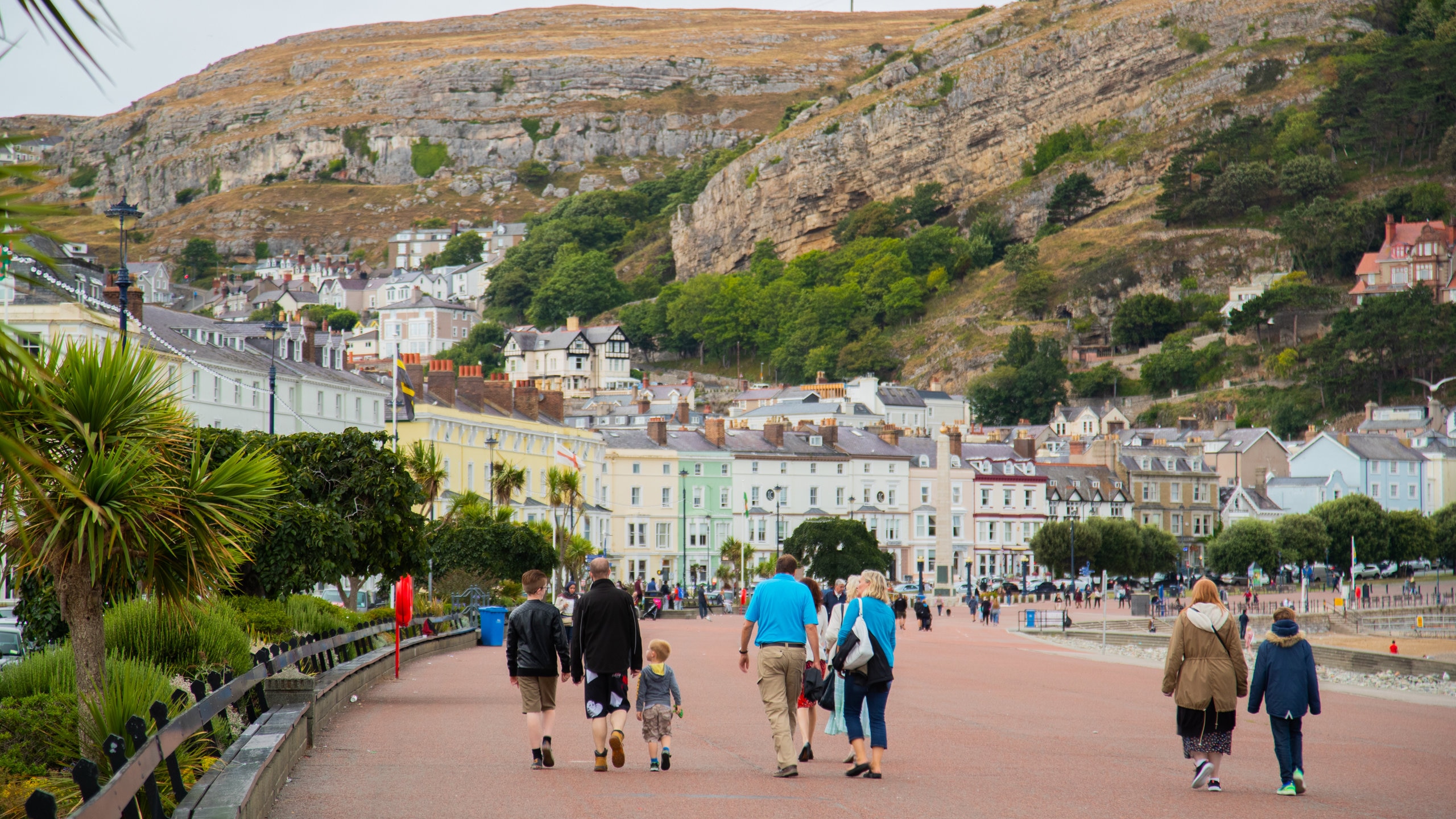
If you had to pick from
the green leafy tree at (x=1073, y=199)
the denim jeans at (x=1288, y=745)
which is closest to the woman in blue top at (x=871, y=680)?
the denim jeans at (x=1288, y=745)

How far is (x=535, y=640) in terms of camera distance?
41.2 feet

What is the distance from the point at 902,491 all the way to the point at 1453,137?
85842mm

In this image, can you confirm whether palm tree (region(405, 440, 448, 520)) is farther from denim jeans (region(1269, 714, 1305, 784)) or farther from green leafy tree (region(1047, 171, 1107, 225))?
green leafy tree (region(1047, 171, 1107, 225))

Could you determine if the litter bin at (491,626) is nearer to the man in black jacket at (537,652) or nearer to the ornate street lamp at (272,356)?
the ornate street lamp at (272,356)

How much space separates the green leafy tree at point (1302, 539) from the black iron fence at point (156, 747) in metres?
79.7

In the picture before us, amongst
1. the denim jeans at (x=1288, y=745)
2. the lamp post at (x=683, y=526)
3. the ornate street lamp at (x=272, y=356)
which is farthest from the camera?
the lamp post at (x=683, y=526)

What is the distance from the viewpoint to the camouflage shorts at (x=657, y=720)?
487 inches

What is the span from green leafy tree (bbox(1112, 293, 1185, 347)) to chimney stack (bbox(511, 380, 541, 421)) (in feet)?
249

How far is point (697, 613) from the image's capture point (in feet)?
197

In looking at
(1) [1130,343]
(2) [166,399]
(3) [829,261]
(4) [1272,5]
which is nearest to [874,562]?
(2) [166,399]

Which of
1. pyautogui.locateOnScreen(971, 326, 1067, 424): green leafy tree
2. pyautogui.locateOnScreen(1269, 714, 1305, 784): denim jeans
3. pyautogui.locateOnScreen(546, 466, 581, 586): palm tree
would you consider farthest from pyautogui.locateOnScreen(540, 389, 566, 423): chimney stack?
pyautogui.locateOnScreen(1269, 714, 1305, 784): denim jeans

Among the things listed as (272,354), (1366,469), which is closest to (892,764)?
(272,354)

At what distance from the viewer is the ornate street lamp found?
38544 mm

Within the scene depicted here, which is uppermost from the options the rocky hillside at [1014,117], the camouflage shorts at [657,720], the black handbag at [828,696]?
the rocky hillside at [1014,117]
